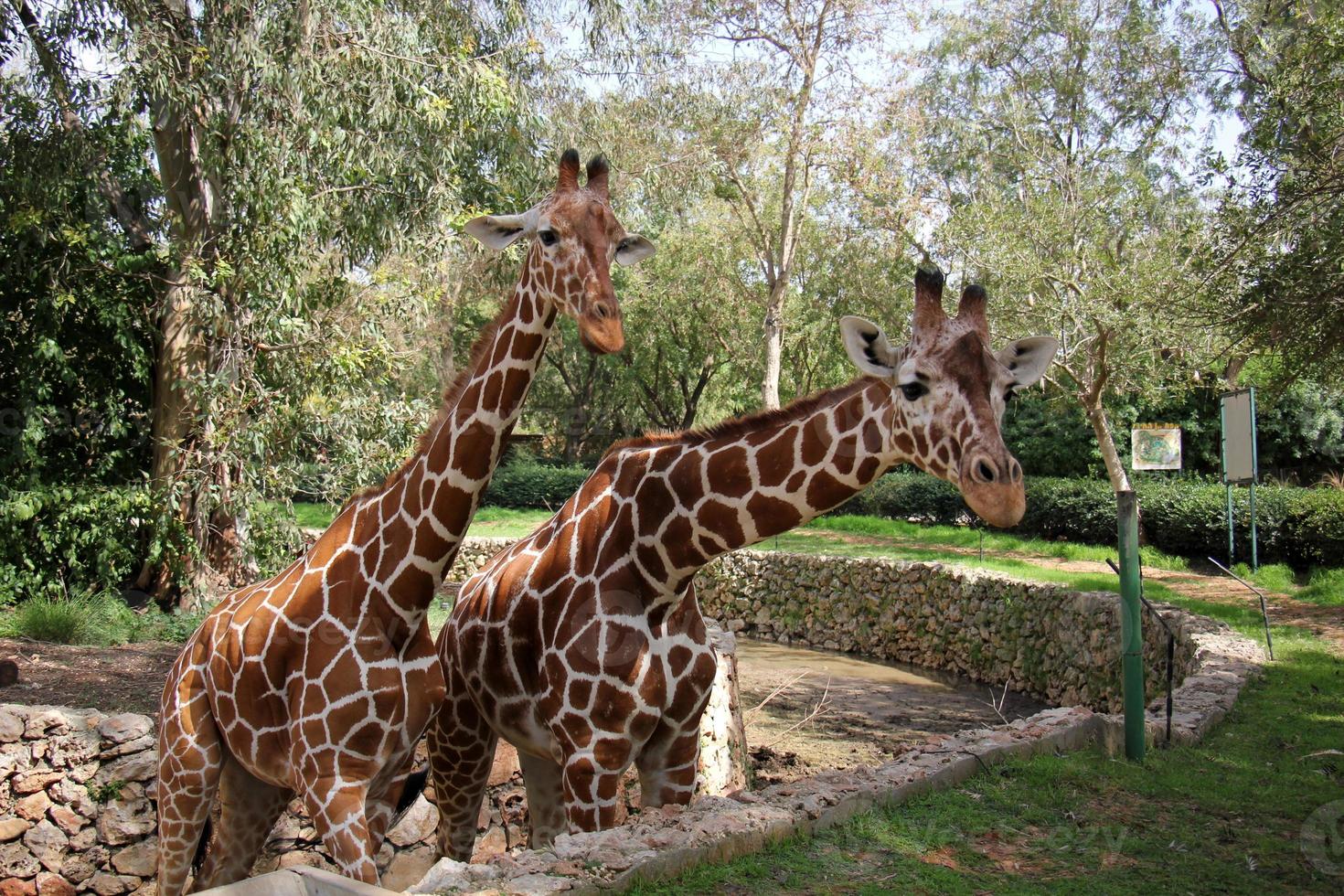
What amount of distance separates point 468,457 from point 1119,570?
452 centimetres

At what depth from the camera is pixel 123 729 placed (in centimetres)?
656

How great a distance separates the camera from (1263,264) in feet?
35.8

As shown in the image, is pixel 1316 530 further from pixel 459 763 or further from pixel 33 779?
pixel 33 779

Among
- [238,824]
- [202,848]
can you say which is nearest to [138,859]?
[202,848]

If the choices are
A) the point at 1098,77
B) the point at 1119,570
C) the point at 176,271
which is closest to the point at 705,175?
the point at 1098,77

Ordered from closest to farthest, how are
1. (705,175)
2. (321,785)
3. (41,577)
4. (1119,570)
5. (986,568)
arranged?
(321,785), (1119,570), (41,577), (986,568), (705,175)

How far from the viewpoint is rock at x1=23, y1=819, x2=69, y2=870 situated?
634 cm

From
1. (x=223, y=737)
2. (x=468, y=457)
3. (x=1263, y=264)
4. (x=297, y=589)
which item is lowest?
(x=223, y=737)

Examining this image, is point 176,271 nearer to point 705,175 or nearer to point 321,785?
point 321,785

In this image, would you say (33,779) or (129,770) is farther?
(129,770)

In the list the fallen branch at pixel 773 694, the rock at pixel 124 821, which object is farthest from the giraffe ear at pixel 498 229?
the fallen branch at pixel 773 694

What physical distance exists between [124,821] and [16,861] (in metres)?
0.60

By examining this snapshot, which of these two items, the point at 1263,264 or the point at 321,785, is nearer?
the point at 321,785

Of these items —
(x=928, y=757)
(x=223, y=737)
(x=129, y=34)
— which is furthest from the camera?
(x=129, y=34)
